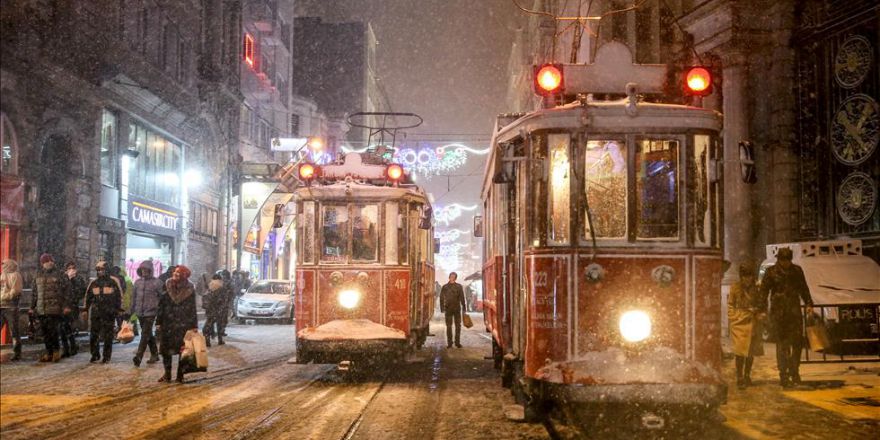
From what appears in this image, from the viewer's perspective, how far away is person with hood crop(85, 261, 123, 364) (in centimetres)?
1405

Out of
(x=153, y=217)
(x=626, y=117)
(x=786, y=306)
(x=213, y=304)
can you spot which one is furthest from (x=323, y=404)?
(x=153, y=217)

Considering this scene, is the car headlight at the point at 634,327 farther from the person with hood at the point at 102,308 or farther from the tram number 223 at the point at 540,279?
the person with hood at the point at 102,308

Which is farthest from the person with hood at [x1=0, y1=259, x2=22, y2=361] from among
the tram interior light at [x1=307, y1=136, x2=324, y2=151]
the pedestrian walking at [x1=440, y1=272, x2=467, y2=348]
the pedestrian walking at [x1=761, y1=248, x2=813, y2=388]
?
the tram interior light at [x1=307, y1=136, x2=324, y2=151]

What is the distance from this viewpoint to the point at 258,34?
44375 mm

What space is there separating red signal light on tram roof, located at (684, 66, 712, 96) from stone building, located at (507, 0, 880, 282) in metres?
9.92

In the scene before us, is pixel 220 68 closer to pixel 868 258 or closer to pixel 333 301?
pixel 333 301

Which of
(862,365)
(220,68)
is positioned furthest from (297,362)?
(220,68)

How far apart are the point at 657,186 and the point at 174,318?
306 inches

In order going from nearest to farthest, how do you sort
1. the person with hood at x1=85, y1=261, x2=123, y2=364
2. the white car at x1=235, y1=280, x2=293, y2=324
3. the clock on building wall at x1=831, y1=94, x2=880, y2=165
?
the person with hood at x1=85, y1=261, x2=123, y2=364
the clock on building wall at x1=831, y1=94, x2=880, y2=165
the white car at x1=235, y1=280, x2=293, y2=324

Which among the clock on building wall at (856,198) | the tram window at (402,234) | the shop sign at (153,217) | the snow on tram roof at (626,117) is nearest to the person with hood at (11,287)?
the snow on tram roof at (626,117)

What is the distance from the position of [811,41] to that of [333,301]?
1448cm

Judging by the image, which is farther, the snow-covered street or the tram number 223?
the snow-covered street

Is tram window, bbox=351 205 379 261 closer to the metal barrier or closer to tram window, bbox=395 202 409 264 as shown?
tram window, bbox=395 202 409 264

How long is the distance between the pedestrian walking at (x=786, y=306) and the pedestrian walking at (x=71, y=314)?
11.9m
